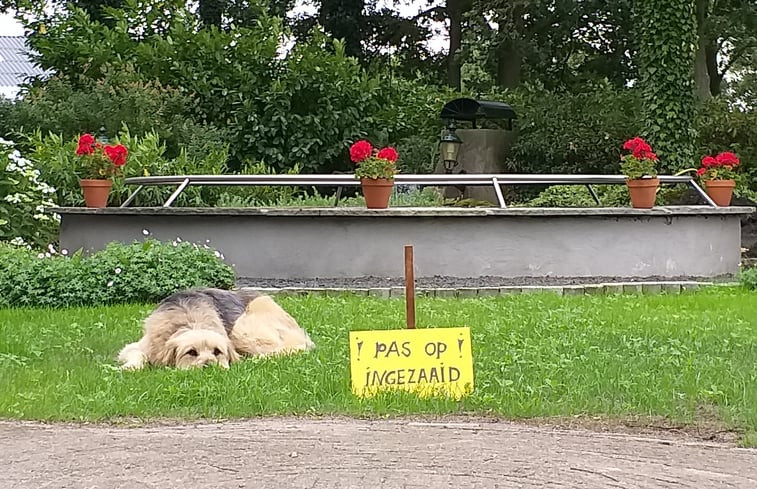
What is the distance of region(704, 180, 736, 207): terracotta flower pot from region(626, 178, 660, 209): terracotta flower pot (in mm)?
939

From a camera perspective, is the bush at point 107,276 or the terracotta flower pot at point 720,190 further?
the terracotta flower pot at point 720,190

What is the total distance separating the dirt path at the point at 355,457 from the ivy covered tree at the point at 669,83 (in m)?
10.8

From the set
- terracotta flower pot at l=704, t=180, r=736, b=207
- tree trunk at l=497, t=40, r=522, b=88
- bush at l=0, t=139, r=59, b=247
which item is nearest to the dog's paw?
bush at l=0, t=139, r=59, b=247

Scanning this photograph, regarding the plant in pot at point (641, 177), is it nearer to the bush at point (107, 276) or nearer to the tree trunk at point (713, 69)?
the bush at point (107, 276)

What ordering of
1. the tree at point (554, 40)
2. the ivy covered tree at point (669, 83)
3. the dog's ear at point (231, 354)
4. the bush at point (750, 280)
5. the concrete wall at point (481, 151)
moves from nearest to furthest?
the dog's ear at point (231, 354) < the bush at point (750, 280) < the ivy covered tree at point (669, 83) < the concrete wall at point (481, 151) < the tree at point (554, 40)

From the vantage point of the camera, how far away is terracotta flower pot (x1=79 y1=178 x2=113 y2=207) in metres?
10.0

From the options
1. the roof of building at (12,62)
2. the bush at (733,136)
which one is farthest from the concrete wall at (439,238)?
the roof of building at (12,62)

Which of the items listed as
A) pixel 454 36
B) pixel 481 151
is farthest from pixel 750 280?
pixel 454 36

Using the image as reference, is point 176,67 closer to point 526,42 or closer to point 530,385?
point 526,42

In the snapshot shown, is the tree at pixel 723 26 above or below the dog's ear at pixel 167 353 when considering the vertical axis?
above

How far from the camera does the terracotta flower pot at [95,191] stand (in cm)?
1001

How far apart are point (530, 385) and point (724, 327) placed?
2.46m

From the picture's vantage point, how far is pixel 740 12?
71.9 feet

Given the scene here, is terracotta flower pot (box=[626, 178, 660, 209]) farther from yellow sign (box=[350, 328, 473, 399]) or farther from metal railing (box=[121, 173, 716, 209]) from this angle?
yellow sign (box=[350, 328, 473, 399])
